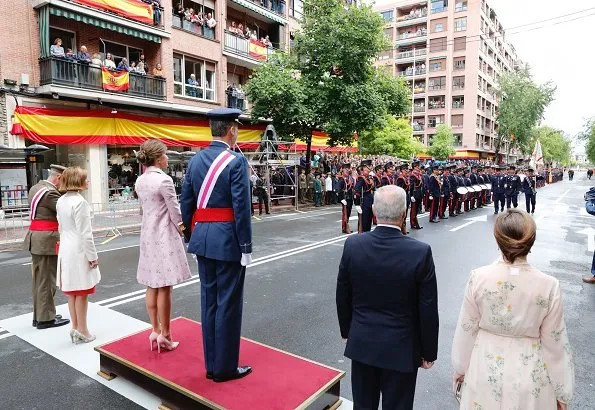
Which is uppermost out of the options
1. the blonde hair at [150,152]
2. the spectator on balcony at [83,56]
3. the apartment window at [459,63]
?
the apartment window at [459,63]

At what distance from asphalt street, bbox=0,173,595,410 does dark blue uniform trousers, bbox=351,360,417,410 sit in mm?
1139

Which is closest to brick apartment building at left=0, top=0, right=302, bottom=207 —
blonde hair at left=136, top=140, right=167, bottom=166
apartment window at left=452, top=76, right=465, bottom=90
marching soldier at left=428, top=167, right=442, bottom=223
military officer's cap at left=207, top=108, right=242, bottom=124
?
marching soldier at left=428, top=167, right=442, bottom=223

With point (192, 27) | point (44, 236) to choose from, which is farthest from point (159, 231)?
point (192, 27)

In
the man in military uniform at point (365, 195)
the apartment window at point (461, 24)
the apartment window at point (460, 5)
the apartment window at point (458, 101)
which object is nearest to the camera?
the man in military uniform at point (365, 195)

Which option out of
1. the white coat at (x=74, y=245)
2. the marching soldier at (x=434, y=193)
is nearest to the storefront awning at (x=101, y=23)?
the marching soldier at (x=434, y=193)

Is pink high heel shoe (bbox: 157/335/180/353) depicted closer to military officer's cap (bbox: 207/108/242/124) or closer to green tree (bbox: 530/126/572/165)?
military officer's cap (bbox: 207/108/242/124)

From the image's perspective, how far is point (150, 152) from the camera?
405cm

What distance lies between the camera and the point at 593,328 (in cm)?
528

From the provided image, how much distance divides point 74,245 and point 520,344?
168 inches

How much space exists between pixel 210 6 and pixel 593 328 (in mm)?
21930

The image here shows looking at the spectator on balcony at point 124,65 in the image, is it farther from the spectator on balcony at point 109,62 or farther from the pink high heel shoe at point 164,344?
the pink high heel shoe at point 164,344

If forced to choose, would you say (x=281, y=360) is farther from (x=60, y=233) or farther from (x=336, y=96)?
(x=336, y=96)

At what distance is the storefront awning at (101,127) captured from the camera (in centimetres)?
1426

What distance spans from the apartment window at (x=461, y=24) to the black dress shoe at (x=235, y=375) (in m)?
64.2
